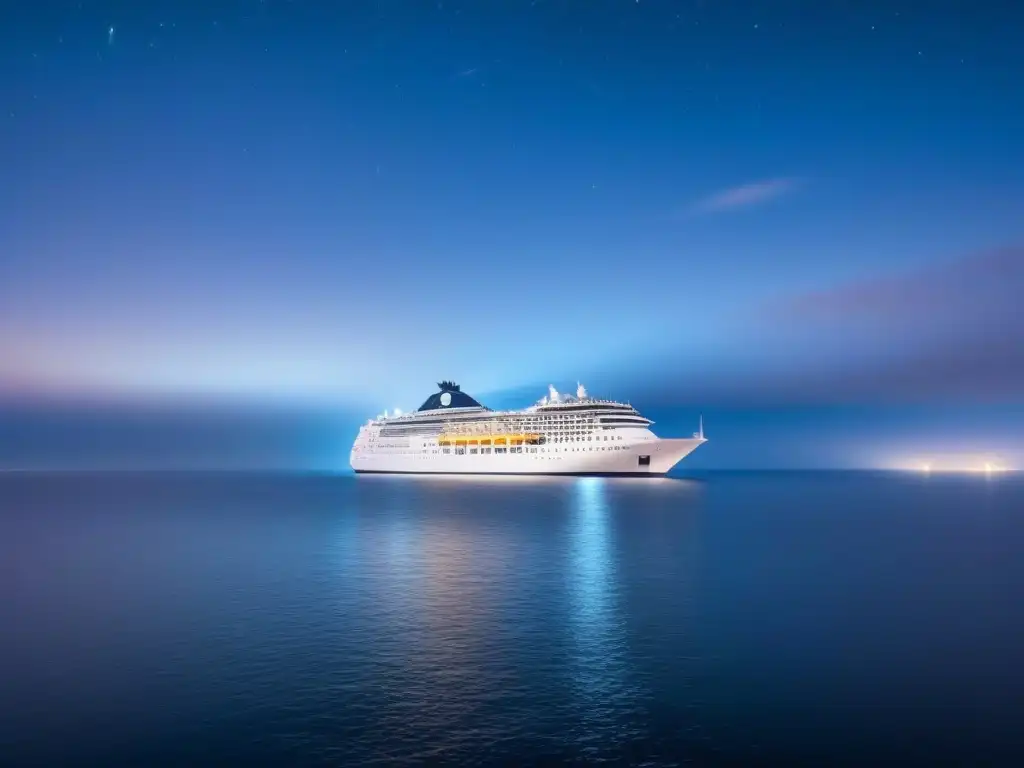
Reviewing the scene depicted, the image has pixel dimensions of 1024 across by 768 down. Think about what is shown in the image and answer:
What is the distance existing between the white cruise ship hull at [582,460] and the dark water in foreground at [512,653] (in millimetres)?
86527

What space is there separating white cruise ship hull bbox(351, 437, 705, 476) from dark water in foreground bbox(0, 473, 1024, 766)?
86.5m

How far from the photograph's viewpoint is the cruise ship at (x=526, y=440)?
475ft

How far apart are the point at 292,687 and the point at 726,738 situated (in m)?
12.4

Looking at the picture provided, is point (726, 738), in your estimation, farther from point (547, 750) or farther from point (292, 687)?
point (292, 687)

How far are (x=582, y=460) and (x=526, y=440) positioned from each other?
1427 centimetres

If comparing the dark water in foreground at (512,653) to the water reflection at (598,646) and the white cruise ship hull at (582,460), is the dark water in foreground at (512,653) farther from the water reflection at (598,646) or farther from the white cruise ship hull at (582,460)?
the white cruise ship hull at (582,460)

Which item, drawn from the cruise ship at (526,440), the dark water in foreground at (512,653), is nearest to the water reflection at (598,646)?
the dark water in foreground at (512,653)

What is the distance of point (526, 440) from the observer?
159 meters

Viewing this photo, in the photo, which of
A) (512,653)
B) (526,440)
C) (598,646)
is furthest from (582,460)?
(512,653)

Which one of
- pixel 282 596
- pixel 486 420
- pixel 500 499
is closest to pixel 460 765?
pixel 282 596

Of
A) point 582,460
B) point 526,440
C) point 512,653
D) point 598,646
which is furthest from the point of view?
point 526,440

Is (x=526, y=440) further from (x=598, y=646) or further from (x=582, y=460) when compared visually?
(x=598, y=646)

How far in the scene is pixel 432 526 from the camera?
224 feet

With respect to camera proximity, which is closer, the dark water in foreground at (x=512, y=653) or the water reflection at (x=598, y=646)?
the dark water in foreground at (x=512, y=653)
